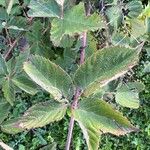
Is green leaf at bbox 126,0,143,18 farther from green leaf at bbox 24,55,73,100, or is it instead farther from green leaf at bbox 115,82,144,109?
green leaf at bbox 24,55,73,100

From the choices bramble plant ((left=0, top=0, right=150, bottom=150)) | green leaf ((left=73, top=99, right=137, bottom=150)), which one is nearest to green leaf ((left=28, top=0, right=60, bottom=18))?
bramble plant ((left=0, top=0, right=150, bottom=150))

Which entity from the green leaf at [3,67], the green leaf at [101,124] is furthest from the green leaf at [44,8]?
the green leaf at [101,124]

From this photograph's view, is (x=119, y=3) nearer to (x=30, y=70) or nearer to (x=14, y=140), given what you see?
(x=30, y=70)

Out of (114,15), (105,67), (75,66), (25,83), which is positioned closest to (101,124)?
(105,67)

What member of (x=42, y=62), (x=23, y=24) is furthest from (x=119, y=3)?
(x=42, y=62)

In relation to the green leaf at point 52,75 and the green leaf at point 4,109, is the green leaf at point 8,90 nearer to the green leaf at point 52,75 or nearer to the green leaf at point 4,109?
the green leaf at point 4,109

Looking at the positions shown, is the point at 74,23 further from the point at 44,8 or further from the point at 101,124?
the point at 101,124
